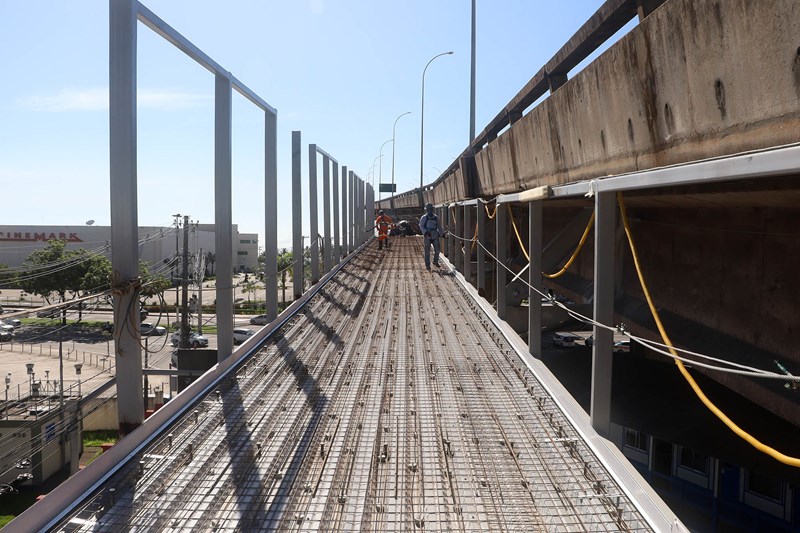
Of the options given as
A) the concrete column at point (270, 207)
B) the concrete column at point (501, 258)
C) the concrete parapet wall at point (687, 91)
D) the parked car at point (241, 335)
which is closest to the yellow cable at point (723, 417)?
the concrete parapet wall at point (687, 91)

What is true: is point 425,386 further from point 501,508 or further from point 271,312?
point 271,312

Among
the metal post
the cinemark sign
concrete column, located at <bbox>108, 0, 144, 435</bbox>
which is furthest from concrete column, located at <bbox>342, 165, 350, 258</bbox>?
the cinemark sign

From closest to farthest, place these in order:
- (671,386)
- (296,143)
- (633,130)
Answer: (633,130), (296,143), (671,386)

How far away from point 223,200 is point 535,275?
3443mm

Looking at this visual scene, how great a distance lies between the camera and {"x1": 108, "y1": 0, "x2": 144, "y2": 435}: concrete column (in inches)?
166

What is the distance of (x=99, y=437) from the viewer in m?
22.2

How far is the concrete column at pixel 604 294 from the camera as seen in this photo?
4246mm

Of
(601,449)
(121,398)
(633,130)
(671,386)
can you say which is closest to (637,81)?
(633,130)

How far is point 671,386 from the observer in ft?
42.7

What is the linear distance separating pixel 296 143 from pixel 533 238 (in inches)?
262

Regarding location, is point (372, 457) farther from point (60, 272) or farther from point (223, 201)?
point (60, 272)

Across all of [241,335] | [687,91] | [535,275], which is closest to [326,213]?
[535,275]

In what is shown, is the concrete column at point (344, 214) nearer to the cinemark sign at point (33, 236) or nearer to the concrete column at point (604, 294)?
the concrete column at point (604, 294)

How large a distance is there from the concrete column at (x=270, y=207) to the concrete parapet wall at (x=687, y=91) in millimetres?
4381
